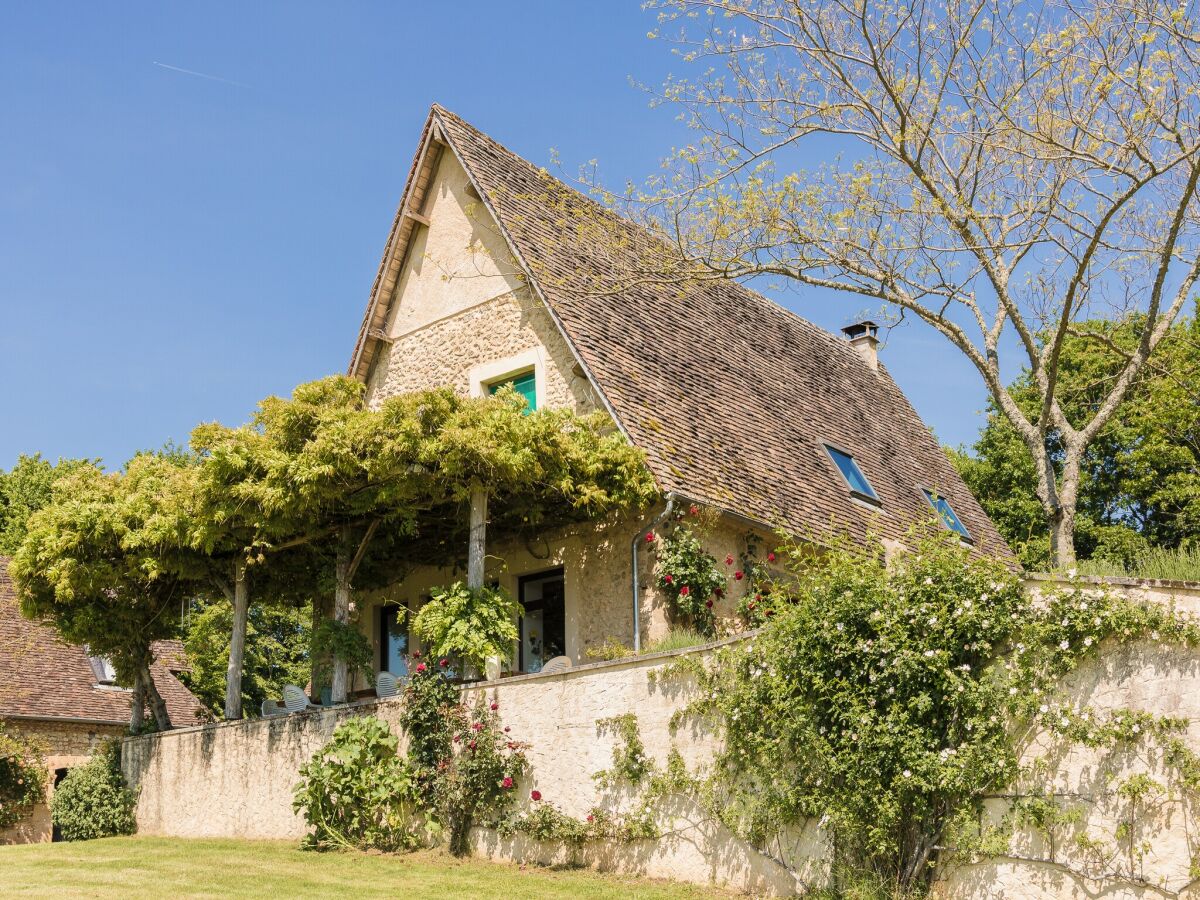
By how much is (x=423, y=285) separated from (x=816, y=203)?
7.90 metres

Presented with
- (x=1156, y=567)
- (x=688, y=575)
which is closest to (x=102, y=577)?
(x=688, y=575)

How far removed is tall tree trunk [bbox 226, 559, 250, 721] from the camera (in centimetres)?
1716

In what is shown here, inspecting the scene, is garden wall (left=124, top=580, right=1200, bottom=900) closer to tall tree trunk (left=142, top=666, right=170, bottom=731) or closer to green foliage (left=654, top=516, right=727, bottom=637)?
tall tree trunk (left=142, top=666, right=170, bottom=731)

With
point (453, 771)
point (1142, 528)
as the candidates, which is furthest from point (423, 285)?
point (1142, 528)

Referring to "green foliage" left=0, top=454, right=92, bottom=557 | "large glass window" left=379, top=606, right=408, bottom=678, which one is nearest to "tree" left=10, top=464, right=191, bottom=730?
"large glass window" left=379, top=606, right=408, bottom=678

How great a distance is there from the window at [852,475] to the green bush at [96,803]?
11.9 meters

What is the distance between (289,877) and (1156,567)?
799 cm

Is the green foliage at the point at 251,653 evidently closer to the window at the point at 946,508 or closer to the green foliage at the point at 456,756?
the window at the point at 946,508

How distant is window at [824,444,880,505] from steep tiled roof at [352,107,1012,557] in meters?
0.25

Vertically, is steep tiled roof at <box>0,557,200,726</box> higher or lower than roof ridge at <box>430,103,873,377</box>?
lower

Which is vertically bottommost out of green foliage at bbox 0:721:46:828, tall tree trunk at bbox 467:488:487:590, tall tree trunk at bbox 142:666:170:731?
green foliage at bbox 0:721:46:828

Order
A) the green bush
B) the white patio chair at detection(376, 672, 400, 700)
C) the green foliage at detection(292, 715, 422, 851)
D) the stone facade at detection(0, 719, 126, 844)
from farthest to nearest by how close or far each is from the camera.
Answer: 1. the stone facade at detection(0, 719, 126, 844)
2. the green bush
3. the white patio chair at detection(376, 672, 400, 700)
4. the green foliage at detection(292, 715, 422, 851)

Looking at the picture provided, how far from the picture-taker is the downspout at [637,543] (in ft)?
48.2

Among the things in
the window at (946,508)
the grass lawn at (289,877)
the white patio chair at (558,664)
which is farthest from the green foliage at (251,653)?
the white patio chair at (558,664)
